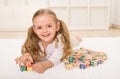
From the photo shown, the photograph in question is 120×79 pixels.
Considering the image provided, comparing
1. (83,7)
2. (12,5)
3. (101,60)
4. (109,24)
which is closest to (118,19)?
(109,24)

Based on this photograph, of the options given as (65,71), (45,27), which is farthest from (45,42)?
(65,71)

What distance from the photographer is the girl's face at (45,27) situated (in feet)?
3.92

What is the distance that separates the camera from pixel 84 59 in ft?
4.12

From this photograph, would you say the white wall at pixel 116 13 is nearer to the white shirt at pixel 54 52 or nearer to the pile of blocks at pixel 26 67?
the white shirt at pixel 54 52

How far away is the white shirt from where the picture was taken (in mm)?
1210

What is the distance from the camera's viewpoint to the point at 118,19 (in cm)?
404

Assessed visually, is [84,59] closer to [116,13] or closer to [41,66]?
[41,66]

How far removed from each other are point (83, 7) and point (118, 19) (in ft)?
1.82

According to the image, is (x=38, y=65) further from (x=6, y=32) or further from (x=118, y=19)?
(x=118, y=19)

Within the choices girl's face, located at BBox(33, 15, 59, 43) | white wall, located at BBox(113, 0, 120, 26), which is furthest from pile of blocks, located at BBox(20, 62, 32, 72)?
white wall, located at BBox(113, 0, 120, 26)

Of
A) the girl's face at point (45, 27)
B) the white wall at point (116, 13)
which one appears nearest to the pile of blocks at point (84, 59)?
the girl's face at point (45, 27)

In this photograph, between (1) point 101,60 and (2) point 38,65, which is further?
(1) point 101,60

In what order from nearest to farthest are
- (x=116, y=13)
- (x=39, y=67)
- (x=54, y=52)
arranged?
(x=39, y=67)
(x=54, y=52)
(x=116, y=13)

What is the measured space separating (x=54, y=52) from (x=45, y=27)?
4.9 inches
